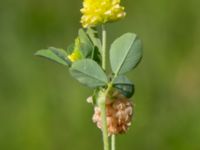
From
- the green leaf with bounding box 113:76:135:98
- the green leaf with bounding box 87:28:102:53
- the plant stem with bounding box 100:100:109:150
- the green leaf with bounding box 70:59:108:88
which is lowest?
the plant stem with bounding box 100:100:109:150

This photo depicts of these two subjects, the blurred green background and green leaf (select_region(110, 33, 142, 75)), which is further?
the blurred green background

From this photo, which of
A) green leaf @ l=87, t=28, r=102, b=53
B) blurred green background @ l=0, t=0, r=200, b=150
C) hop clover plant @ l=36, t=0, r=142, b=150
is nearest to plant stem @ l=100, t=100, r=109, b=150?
hop clover plant @ l=36, t=0, r=142, b=150

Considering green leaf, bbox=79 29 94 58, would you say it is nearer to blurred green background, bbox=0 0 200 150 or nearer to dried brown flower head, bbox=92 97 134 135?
dried brown flower head, bbox=92 97 134 135

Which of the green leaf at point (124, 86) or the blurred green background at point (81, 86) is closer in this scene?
the green leaf at point (124, 86)

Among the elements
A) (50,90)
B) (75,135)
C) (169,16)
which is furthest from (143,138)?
(169,16)

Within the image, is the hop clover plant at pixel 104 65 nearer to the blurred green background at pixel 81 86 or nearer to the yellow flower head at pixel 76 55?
the yellow flower head at pixel 76 55

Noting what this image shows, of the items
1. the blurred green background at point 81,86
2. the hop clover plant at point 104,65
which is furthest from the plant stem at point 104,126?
the blurred green background at point 81,86

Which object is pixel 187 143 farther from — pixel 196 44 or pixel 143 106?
pixel 196 44
